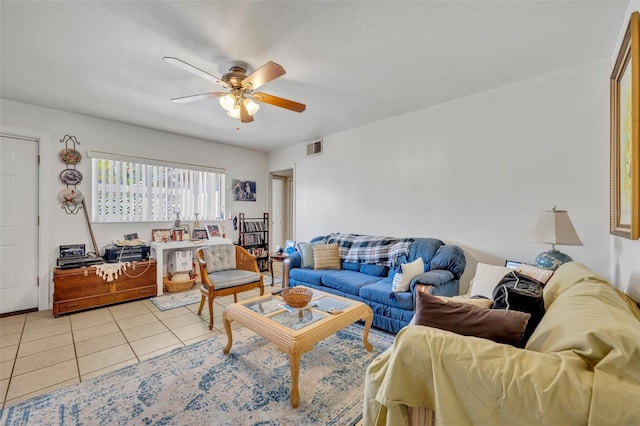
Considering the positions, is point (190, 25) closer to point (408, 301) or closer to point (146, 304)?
point (408, 301)

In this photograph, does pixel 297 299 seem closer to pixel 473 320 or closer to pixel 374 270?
pixel 473 320

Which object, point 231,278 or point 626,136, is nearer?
point 626,136

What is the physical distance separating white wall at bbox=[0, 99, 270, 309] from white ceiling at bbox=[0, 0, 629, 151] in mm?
269

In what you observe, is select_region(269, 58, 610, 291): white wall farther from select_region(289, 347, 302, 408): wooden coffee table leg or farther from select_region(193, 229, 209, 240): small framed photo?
select_region(193, 229, 209, 240): small framed photo

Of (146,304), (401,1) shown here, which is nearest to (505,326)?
(401,1)

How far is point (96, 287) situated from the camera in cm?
335

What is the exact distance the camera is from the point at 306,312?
220 centimetres

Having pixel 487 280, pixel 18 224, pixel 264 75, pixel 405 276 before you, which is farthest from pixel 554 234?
pixel 18 224

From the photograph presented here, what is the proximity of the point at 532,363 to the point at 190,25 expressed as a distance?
8.46ft

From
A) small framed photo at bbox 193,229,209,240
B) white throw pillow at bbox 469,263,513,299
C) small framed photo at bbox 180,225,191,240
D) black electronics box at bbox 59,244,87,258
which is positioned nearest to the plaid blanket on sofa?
white throw pillow at bbox 469,263,513,299

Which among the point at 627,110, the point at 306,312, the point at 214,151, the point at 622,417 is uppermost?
the point at 214,151

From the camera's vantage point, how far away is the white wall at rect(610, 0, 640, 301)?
1474 millimetres

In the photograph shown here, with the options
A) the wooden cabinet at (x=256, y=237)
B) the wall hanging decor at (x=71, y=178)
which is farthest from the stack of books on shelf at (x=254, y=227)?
the wall hanging decor at (x=71, y=178)

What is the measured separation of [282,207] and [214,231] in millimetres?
2266
